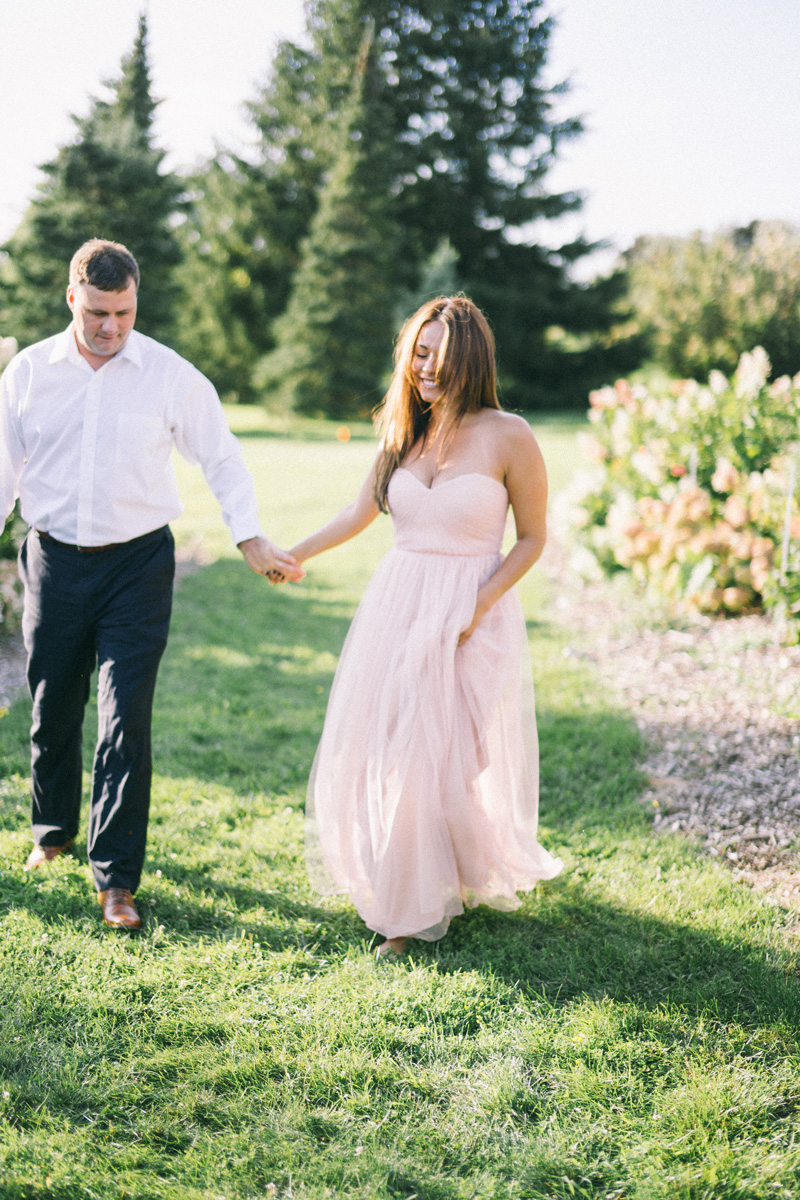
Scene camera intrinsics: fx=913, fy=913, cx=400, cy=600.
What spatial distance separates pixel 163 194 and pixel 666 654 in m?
21.8

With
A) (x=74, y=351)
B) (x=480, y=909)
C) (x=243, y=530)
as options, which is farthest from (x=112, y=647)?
(x=480, y=909)

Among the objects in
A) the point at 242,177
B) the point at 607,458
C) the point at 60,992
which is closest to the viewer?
the point at 60,992

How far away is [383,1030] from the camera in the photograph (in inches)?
104

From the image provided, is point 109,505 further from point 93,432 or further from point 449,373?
point 449,373


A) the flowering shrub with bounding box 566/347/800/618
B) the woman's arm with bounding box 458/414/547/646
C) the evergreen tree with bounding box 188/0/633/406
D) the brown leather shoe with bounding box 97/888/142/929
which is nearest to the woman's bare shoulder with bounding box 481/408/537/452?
the woman's arm with bounding box 458/414/547/646

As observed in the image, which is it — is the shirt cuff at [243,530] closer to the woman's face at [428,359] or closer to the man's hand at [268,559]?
the man's hand at [268,559]

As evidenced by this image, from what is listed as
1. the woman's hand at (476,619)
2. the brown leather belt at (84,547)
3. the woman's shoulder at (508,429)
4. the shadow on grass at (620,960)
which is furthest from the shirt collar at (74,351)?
the shadow on grass at (620,960)

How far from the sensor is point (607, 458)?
852 centimetres

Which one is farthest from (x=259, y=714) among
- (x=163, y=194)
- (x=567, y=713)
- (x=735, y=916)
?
(x=163, y=194)

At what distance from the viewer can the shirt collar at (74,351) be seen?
10.1ft

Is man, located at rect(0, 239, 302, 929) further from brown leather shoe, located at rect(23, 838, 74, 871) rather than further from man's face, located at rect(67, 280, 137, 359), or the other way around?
brown leather shoe, located at rect(23, 838, 74, 871)

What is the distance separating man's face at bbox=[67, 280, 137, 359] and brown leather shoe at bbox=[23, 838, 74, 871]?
6.19ft

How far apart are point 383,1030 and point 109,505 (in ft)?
6.21

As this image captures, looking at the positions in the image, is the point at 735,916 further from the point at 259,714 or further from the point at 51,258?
the point at 51,258
